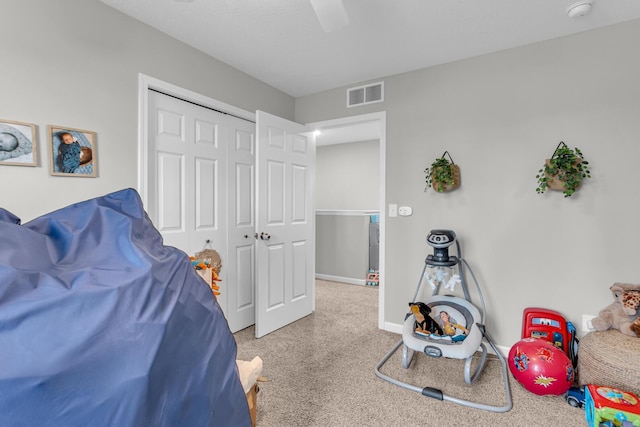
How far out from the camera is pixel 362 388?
2.13 metres

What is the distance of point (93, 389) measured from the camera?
676 mm

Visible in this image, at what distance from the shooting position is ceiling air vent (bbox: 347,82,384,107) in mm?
3142

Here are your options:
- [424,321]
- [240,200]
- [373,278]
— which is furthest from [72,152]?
[373,278]

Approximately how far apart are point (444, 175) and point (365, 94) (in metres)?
1.17

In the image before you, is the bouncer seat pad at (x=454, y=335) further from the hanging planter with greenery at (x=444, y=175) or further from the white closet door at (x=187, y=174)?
the white closet door at (x=187, y=174)

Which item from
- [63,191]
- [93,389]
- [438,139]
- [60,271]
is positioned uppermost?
[438,139]

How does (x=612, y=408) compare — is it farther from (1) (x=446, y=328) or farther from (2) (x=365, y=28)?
(2) (x=365, y=28)

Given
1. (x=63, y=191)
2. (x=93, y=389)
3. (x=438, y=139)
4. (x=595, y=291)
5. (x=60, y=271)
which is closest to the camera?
(x=93, y=389)

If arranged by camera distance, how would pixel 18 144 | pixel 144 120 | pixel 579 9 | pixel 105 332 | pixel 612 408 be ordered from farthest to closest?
pixel 144 120
pixel 579 9
pixel 18 144
pixel 612 408
pixel 105 332

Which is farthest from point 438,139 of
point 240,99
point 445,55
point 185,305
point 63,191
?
point 63,191

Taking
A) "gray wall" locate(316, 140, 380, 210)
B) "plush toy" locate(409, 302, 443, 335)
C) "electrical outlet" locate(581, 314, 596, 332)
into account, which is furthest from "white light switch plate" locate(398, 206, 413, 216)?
"gray wall" locate(316, 140, 380, 210)

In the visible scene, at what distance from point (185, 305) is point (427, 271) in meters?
2.44

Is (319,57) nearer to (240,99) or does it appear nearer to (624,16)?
(240,99)

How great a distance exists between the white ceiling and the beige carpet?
242 centimetres
